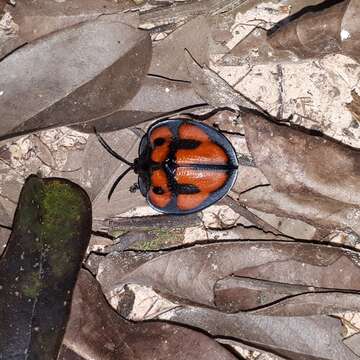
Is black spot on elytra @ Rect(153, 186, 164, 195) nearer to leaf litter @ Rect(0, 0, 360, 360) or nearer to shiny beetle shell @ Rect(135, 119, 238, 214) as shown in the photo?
shiny beetle shell @ Rect(135, 119, 238, 214)

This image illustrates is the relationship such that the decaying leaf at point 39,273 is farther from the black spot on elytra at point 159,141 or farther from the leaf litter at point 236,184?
the black spot on elytra at point 159,141

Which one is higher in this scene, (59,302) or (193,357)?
(59,302)

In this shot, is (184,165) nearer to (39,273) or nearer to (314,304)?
(39,273)

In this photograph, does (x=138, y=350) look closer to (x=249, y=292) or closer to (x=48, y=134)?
(x=249, y=292)

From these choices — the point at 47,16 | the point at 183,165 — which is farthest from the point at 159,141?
the point at 47,16

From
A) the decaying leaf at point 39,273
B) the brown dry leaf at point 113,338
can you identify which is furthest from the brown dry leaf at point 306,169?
the decaying leaf at point 39,273

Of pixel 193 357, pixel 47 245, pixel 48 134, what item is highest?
pixel 48 134

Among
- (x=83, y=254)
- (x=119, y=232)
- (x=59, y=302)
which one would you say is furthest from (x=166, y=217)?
(x=59, y=302)
